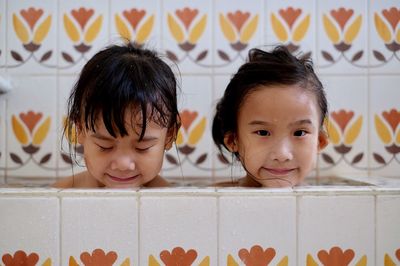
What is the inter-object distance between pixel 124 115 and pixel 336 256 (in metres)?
0.49

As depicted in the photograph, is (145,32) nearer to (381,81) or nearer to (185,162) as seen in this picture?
(185,162)

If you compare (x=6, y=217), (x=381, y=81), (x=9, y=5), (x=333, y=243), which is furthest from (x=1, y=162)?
(x=381, y=81)

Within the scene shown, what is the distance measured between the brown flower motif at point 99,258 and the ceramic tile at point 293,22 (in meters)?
0.90

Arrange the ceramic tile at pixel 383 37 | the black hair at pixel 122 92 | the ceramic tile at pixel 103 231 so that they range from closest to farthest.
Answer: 1. the ceramic tile at pixel 103 231
2. the black hair at pixel 122 92
3. the ceramic tile at pixel 383 37

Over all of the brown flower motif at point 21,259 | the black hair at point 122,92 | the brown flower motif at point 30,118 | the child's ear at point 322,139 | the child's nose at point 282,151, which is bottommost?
the brown flower motif at point 21,259

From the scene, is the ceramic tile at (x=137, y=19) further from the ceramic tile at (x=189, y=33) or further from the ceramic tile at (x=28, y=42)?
the ceramic tile at (x=28, y=42)

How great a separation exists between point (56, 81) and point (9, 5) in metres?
0.28

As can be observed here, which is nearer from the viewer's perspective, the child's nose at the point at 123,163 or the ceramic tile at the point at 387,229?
the ceramic tile at the point at 387,229

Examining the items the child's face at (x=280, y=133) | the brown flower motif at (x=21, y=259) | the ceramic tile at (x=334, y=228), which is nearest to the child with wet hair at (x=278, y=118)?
the child's face at (x=280, y=133)

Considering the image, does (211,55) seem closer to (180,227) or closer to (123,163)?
(123,163)

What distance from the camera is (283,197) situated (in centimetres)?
68

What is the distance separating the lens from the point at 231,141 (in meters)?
1.10

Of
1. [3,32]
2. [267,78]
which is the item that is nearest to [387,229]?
[267,78]

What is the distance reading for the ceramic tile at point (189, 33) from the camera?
1.35 meters
